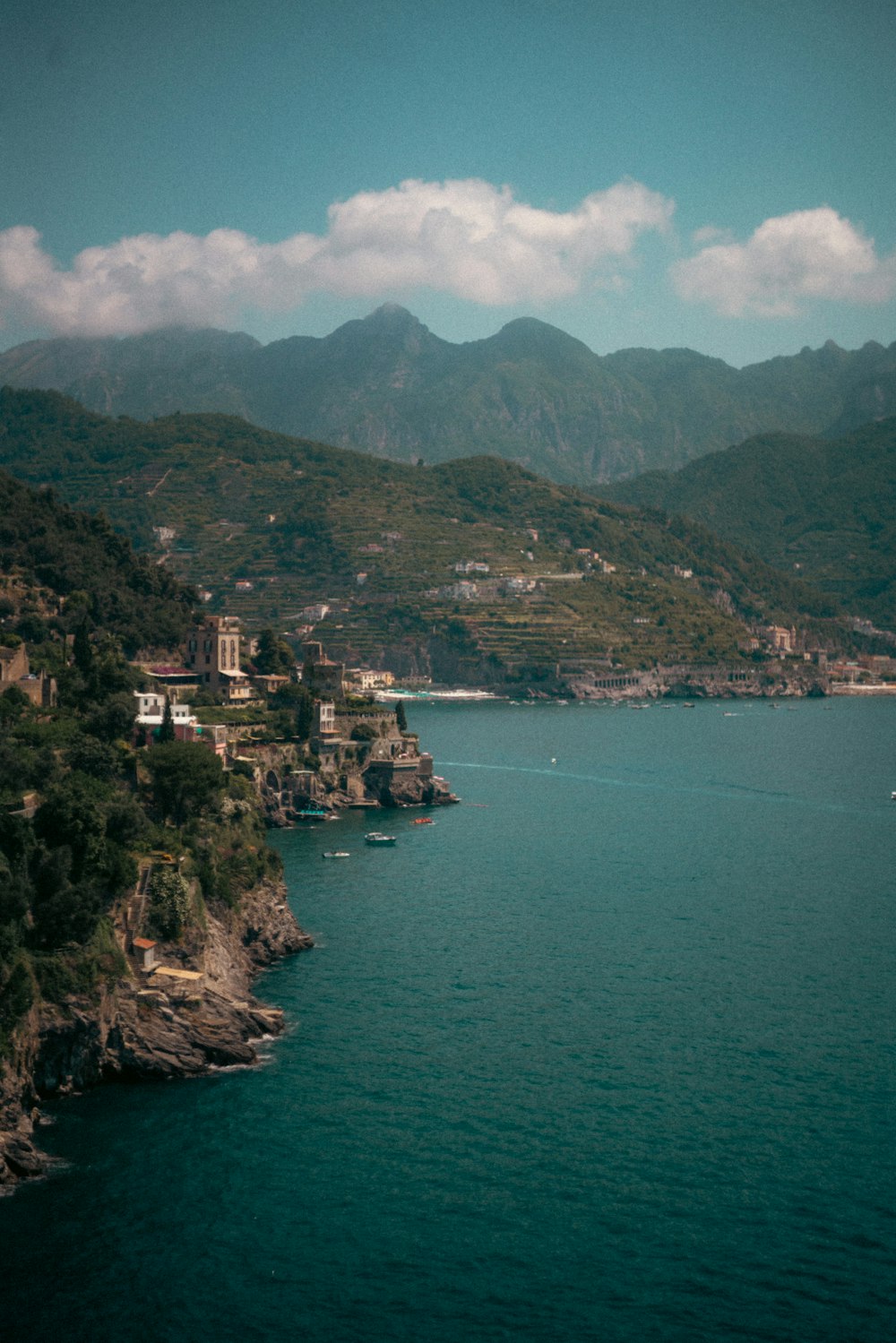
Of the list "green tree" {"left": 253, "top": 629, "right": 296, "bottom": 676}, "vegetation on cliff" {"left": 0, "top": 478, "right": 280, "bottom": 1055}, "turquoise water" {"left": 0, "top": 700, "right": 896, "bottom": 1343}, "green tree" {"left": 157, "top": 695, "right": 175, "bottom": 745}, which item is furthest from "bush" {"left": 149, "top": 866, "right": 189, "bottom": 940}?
"green tree" {"left": 253, "top": 629, "right": 296, "bottom": 676}

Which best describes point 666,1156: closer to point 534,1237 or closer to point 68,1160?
point 534,1237

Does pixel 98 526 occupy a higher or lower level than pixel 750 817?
higher

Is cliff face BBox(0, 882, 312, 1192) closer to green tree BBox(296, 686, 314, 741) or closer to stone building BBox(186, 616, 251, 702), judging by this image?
green tree BBox(296, 686, 314, 741)

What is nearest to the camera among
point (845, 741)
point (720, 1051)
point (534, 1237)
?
point (534, 1237)

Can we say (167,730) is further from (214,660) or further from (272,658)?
(272,658)

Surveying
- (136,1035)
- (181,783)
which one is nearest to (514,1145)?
(136,1035)

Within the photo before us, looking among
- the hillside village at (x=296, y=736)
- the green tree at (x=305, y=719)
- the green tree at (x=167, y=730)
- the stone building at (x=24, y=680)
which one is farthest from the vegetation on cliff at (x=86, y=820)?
the green tree at (x=305, y=719)

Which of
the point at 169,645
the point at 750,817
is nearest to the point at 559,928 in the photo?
the point at 750,817
